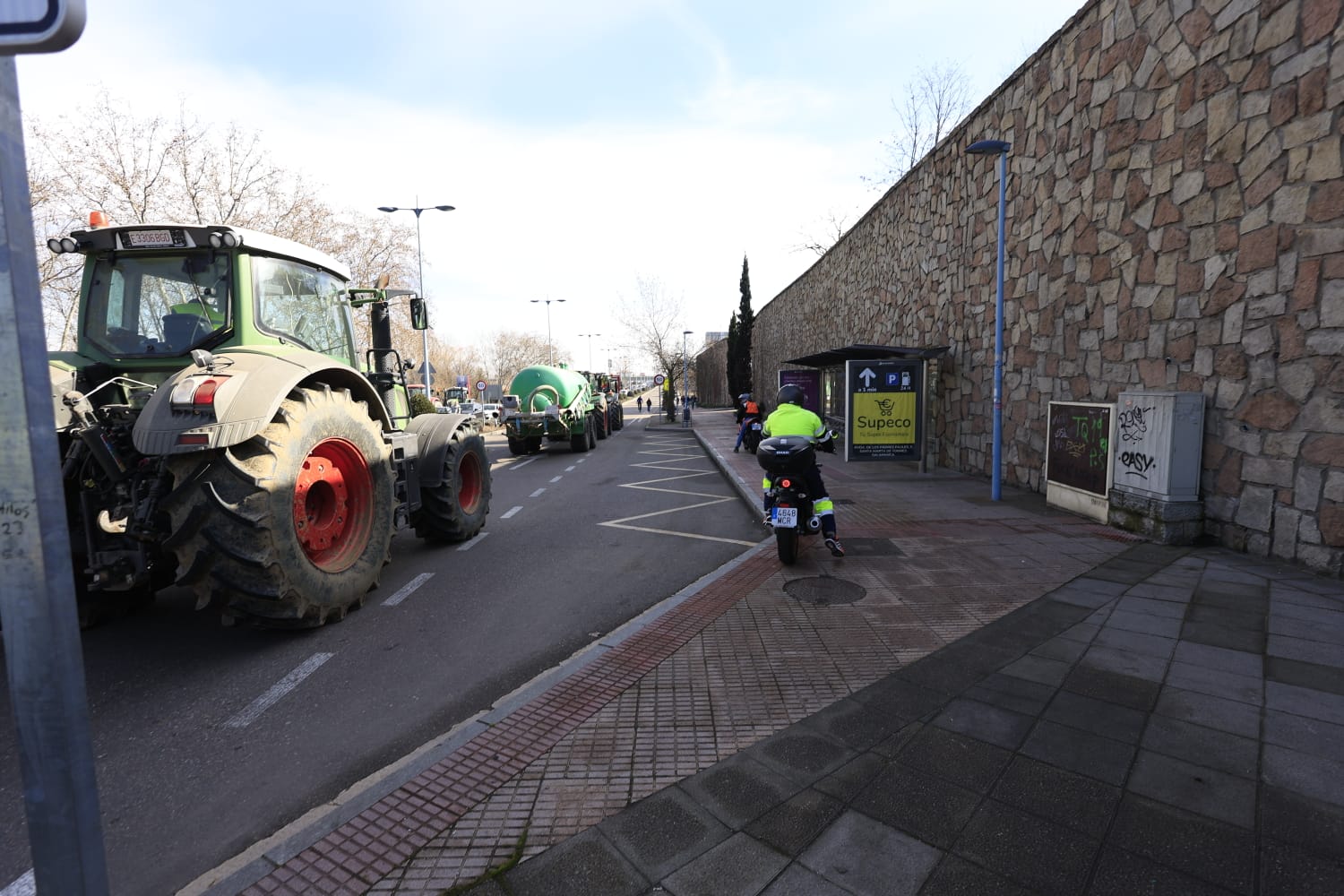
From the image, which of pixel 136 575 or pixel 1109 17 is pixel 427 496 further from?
pixel 1109 17

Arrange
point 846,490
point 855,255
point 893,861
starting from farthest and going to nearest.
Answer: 1. point 855,255
2. point 846,490
3. point 893,861

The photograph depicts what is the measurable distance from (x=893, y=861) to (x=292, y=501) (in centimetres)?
395

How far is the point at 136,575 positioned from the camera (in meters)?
4.00

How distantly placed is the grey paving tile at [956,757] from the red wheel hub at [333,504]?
400 cm

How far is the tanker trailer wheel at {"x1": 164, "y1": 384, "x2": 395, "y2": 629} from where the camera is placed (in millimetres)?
3961

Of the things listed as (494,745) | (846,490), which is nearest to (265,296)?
(494,745)

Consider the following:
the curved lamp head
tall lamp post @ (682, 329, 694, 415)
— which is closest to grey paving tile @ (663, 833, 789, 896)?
the curved lamp head

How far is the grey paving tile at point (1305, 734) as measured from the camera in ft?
9.32

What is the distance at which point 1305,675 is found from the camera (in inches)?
140

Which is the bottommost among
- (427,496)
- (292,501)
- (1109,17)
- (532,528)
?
(532,528)

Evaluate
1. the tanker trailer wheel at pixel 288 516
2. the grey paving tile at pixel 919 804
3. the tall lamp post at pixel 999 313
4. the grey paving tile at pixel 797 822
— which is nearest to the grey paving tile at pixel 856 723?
the grey paving tile at pixel 919 804

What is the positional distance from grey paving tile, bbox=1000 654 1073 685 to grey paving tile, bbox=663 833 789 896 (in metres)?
2.07

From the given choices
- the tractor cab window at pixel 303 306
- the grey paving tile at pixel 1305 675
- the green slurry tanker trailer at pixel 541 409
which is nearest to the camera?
the grey paving tile at pixel 1305 675

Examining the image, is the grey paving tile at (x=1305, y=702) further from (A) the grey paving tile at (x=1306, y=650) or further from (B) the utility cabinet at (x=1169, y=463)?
(B) the utility cabinet at (x=1169, y=463)
